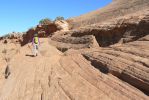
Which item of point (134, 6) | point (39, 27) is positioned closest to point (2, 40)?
point (39, 27)

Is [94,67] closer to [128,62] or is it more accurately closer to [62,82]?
[62,82]

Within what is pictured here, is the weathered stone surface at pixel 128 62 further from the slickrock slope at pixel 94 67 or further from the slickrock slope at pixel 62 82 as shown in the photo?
the slickrock slope at pixel 62 82

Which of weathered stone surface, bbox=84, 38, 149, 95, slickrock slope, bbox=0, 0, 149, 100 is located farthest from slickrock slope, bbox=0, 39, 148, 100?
weathered stone surface, bbox=84, 38, 149, 95

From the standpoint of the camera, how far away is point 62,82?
499 inches

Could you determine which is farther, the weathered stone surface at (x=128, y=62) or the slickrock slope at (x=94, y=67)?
the slickrock slope at (x=94, y=67)

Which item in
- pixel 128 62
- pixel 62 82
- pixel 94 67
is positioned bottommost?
pixel 62 82

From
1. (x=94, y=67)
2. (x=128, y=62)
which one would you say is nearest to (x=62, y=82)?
(x=94, y=67)

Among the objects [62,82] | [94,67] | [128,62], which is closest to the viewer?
[128,62]

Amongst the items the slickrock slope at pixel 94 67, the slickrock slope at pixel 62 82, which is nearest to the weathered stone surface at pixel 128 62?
the slickrock slope at pixel 94 67

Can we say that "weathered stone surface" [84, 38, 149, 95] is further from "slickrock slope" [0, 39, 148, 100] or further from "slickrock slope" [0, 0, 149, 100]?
"slickrock slope" [0, 39, 148, 100]

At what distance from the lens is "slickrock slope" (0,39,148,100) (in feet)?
35.0

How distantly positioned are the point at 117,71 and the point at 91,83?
1131 millimetres

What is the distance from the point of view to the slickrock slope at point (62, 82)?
35.0 feet

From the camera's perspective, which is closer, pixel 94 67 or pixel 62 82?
pixel 62 82
